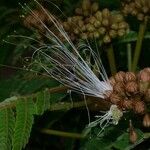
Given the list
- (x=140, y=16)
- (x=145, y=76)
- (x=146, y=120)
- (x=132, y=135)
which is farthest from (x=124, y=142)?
(x=140, y=16)

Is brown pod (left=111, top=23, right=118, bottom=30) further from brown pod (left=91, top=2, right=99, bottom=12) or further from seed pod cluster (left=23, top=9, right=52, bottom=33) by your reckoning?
seed pod cluster (left=23, top=9, right=52, bottom=33)

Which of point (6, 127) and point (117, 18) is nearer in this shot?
point (6, 127)

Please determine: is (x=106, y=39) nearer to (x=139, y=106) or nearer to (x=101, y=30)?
(x=101, y=30)

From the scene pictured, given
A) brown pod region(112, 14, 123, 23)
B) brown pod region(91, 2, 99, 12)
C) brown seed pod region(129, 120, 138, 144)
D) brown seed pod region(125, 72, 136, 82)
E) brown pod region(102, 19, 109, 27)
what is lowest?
brown seed pod region(129, 120, 138, 144)

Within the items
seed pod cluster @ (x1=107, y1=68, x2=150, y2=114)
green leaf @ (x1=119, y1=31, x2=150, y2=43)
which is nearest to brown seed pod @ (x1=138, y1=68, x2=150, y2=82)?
seed pod cluster @ (x1=107, y1=68, x2=150, y2=114)

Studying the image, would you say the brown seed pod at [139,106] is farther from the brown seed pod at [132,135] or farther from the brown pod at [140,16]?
the brown pod at [140,16]

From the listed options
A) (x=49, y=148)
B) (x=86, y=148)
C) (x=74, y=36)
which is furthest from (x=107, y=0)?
(x=49, y=148)
